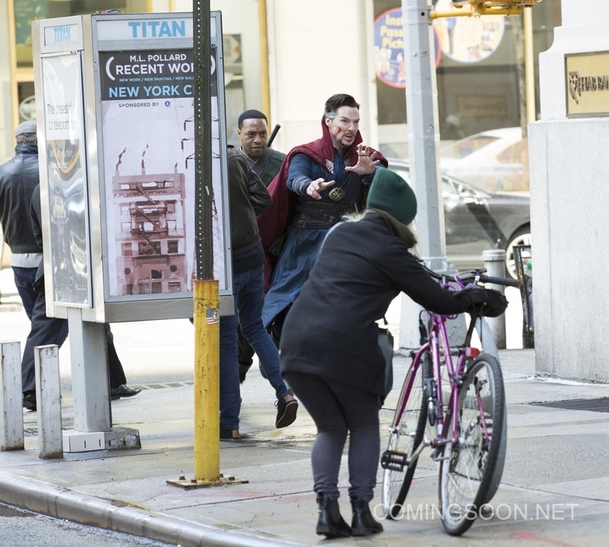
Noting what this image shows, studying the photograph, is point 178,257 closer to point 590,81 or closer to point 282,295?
point 282,295

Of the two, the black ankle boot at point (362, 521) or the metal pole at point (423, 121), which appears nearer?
the black ankle boot at point (362, 521)

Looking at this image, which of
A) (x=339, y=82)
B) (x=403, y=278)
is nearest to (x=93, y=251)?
(x=403, y=278)

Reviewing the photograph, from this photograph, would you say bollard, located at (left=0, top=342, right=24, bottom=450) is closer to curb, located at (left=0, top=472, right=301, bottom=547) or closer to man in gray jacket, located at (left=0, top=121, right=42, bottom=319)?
curb, located at (left=0, top=472, right=301, bottom=547)

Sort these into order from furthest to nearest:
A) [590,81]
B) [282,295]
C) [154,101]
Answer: [590,81] → [282,295] → [154,101]

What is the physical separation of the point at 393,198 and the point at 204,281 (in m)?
1.46

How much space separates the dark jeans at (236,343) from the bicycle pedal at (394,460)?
255cm

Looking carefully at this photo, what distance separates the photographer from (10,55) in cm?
2244

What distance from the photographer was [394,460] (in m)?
6.14

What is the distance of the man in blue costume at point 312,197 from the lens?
8.88 m

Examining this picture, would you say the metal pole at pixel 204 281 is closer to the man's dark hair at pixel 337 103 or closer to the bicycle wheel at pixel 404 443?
the bicycle wheel at pixel 404 443

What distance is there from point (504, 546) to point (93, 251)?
3527mm

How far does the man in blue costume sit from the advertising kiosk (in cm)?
80

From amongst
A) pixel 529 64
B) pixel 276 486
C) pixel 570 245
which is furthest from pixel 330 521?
pixel 529 64

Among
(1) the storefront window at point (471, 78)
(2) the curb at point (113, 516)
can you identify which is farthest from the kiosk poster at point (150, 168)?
(1) the storefront window at point (471, 78)
